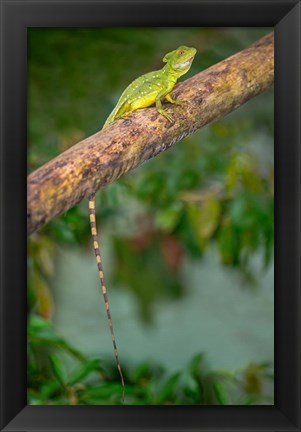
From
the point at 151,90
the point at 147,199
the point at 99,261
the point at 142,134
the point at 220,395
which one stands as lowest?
the point at 220,395

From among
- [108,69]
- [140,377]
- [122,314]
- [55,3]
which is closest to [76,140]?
[108,69]

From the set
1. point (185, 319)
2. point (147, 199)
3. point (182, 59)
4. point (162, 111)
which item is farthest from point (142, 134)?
point (185, 319)

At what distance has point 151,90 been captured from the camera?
1.81 m

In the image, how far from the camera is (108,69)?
6.46ft

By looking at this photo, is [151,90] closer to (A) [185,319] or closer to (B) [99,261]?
(B) [99,261]

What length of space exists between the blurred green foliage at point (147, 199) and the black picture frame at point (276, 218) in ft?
0.12

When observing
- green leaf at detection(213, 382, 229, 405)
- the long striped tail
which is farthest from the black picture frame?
the long striped tail

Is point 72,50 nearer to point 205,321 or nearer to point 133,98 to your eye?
point 133,98

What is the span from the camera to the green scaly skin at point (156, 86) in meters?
1.79

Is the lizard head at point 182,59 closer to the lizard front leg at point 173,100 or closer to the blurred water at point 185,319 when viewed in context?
the lizard front leg at point 173,100

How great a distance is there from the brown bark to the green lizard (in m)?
0.02

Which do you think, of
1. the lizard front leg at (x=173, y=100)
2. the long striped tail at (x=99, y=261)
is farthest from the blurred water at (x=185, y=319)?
the lizard front leg at (x=173, y=100)

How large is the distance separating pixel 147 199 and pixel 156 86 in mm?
342

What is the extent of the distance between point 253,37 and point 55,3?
48 centimetres
